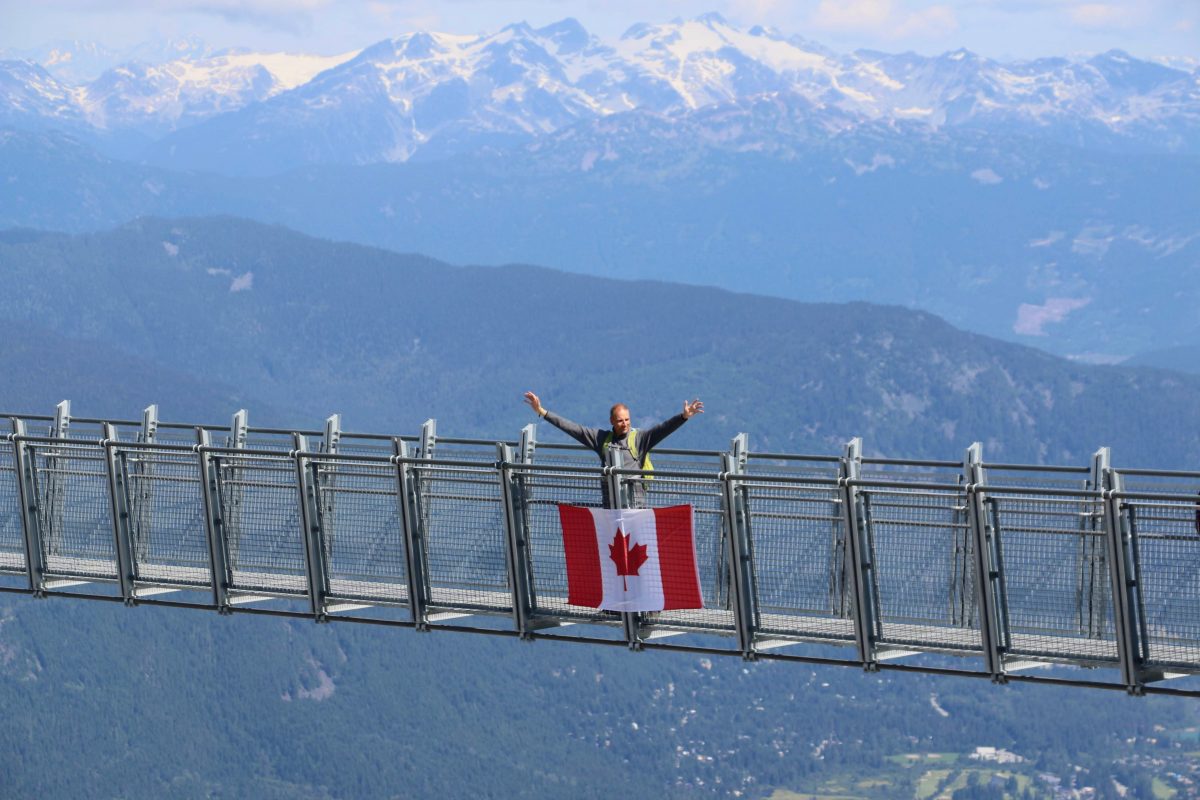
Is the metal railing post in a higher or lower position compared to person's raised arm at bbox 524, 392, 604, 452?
lower

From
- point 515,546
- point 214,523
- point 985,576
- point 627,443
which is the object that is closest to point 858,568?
point 985,576

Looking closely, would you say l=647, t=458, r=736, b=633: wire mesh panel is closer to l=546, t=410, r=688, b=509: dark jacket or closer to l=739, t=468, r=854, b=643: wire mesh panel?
l=546, t=410, r=688, b=509: dark jacket

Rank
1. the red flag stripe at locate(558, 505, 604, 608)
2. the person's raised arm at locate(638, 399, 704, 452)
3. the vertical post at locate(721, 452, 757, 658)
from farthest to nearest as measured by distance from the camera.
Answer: the red flag stripe at locate(558, 505, 604, 608)
the person's raised arm at locate(638, 399, 704, 452)
the vertical post at locate(721, 452, 757, 658)

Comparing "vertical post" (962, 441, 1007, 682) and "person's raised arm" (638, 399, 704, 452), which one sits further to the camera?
"person's raised arm" (638, 399, 704, 452)

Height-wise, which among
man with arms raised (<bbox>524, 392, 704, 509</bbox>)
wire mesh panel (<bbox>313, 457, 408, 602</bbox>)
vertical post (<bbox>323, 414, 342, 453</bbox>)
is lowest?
wire mesh panel (<bbox>313, 457, 408, 602</bbox>)

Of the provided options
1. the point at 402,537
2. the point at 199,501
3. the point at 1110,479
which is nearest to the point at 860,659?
the point at 1110,479

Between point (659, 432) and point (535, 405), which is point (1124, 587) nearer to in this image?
point (659, 432)

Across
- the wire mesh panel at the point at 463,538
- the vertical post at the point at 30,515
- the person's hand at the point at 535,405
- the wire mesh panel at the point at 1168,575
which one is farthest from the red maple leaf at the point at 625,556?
the vertical post at the point at 30,515

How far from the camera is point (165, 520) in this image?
2903 cm

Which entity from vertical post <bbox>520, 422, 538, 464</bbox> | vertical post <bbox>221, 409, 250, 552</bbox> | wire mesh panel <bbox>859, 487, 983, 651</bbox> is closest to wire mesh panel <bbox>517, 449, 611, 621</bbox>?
vertical post <bbox>520, 422, 538, 464</bbox>

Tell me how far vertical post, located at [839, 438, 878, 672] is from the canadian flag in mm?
2035

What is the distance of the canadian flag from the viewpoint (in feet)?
80.9

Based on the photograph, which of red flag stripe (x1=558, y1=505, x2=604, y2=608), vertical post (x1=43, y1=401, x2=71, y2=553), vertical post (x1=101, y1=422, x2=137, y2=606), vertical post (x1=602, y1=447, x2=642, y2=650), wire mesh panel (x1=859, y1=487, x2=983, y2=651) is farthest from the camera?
vertical post (x1=43, y1=401, x2=71, y2=553)

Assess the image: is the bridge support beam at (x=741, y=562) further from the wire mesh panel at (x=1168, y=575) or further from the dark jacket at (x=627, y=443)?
the wire mesh panel at (x=1168, y=575)
